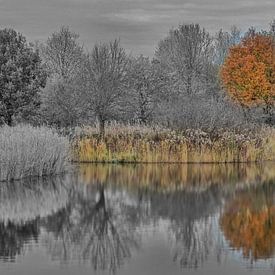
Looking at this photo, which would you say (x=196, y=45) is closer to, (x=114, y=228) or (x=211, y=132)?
(x=211, y=132)

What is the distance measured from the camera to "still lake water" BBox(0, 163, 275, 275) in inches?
439

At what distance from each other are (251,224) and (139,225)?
7.14 ft

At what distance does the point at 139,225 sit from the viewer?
1461 centimetres

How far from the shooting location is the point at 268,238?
13.1 m

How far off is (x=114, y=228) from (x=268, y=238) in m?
3.00

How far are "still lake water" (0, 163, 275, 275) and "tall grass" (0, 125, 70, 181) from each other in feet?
2.16

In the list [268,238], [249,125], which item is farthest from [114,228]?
[249,125]

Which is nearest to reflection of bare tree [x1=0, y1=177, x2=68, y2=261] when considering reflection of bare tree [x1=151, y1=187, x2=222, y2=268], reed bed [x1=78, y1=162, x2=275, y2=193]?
reed bed [x1=78, y1=162, x2=275, y2=193]

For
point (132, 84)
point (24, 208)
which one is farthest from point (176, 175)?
point (132, 84)

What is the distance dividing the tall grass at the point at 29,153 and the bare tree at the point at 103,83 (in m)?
12.3

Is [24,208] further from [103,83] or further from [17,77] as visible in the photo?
[103,83]

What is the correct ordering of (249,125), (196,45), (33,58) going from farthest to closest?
(196,45), (249,125), (33,58)

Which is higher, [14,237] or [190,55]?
[190,55]

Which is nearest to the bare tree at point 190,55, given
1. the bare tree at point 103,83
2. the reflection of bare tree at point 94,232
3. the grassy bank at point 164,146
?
Result: the bare tree at point 103,83
